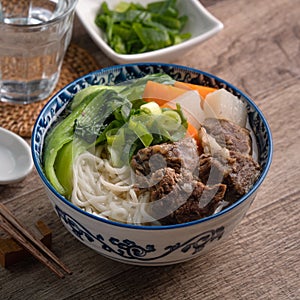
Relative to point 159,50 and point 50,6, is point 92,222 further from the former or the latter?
point 50,6

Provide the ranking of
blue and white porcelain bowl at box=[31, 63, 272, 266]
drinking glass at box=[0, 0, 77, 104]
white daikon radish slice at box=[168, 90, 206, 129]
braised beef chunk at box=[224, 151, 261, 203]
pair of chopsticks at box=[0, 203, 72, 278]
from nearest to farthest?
blue and white porcelain bowl at box=[31, 63, 272, 266] → braised beef chunk at box=[224, 151, 261, 203] → pair of chopsticks at box=[0, 203, 72, 278] → white daikon radish slice at box=[168, 90, 206, 129] → drinking glass at box=[0, 0, 77, 104]

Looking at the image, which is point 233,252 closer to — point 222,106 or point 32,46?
point 222,106

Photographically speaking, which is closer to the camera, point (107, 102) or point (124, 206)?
point (124, 206)

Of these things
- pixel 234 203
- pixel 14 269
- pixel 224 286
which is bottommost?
pixel 14 269

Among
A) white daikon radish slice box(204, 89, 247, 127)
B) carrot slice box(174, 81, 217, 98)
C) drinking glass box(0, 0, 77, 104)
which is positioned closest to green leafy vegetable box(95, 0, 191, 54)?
drinking glass box(0, 0, 77, 104)

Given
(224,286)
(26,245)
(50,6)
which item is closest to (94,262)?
(26,245)

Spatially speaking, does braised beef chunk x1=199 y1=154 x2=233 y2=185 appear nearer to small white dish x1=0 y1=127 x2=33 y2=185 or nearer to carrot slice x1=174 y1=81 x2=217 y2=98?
carrot slice x1=174 y1=81 x2=217 y2=98
